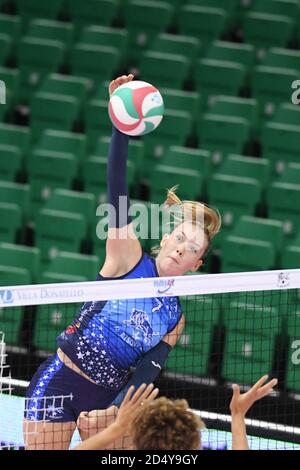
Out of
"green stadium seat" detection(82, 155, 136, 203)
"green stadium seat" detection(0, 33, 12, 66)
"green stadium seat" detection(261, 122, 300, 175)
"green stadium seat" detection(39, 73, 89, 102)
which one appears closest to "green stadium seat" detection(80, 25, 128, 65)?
"green stadium seat" detection(39, 73, 89, 102)

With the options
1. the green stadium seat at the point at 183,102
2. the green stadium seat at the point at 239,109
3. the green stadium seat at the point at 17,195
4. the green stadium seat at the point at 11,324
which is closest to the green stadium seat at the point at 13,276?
the green stadium seat at the point at 11,324

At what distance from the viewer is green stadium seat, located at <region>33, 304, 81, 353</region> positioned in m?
12.0

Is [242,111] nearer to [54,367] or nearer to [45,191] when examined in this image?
[45,191]

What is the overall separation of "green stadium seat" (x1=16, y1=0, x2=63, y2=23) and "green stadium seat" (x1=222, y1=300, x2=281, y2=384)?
5.84 meters

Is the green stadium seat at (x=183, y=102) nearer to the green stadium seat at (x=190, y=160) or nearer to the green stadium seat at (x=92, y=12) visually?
the green stadium seat at (x=190, y=160)

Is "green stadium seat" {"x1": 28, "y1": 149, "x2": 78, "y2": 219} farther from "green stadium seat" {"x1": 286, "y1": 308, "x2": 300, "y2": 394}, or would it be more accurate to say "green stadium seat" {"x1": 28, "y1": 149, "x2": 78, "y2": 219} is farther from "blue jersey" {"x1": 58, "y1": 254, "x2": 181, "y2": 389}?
"blue jersey" {"x1": 58, "y1": 254, "x2": 181, "y2": 389}

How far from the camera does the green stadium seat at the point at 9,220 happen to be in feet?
44.5

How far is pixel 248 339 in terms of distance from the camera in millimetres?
11961

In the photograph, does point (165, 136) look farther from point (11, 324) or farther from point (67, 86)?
point (11, 324)

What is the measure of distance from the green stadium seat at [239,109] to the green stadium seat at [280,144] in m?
0.32
